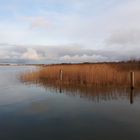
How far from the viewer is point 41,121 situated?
7.54 m

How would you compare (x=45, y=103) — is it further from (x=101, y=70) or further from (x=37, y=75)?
(x=37, y=75)

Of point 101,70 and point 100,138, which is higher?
point 101,70

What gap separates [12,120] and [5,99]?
373 cm

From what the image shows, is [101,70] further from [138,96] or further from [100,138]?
[100,138]

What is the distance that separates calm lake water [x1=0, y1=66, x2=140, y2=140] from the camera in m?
6.28

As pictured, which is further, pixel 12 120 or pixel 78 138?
pixel 12 120

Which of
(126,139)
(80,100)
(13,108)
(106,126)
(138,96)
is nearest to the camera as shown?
(126,139)

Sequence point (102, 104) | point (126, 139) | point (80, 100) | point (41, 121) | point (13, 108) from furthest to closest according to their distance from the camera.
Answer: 1. point (80, 100)
2. point (102, 104)
3. point (13, 108)
4. point (41, 121)
5. point (126, 139)

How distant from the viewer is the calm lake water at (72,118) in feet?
20.6

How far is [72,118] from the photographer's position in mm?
7891

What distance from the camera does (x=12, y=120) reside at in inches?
298

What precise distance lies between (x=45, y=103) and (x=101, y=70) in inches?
316

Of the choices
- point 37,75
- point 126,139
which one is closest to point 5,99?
point 126,139

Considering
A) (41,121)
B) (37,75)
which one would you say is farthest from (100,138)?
(37,75)
